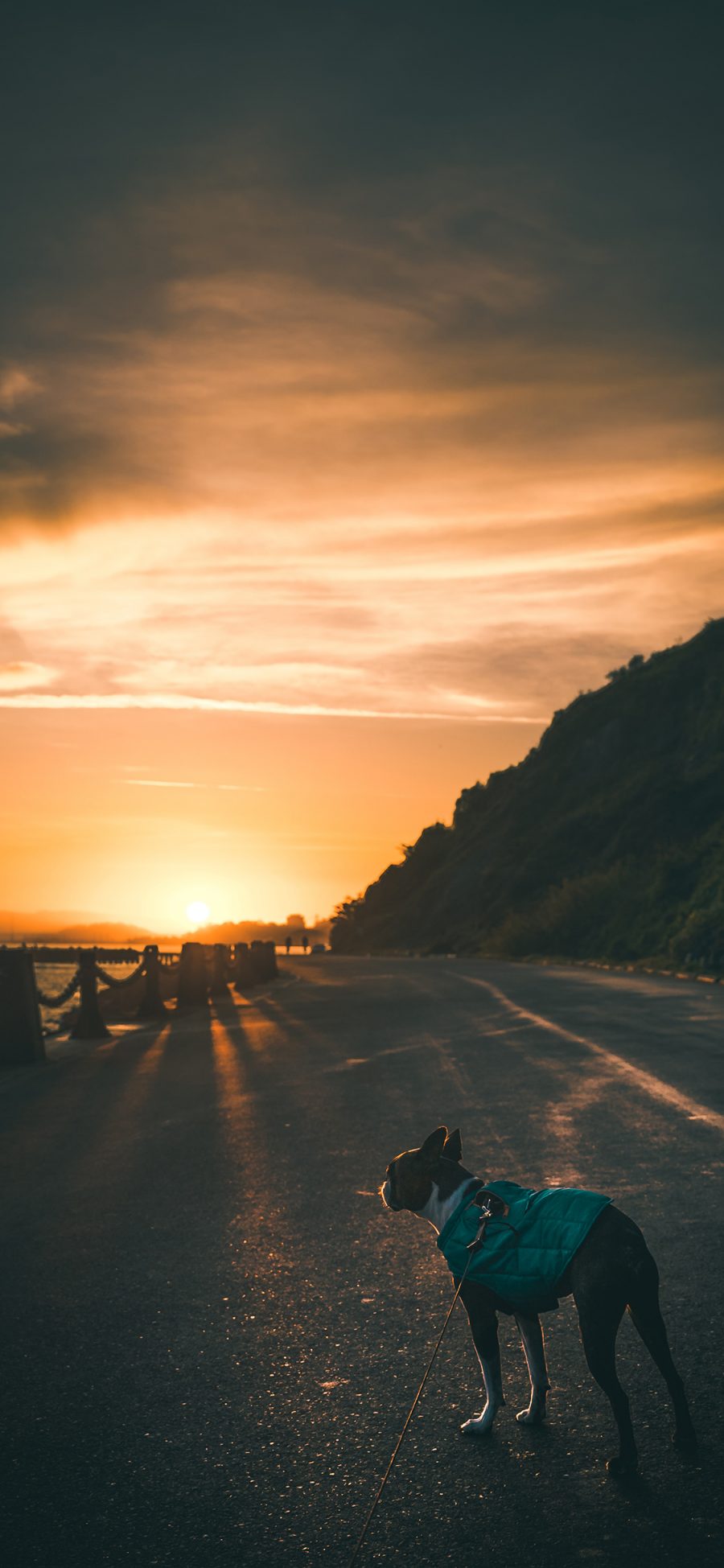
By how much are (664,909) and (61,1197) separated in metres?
44.3

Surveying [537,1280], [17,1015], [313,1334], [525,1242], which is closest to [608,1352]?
[537,1280]

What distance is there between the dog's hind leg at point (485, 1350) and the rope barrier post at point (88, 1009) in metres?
15.7

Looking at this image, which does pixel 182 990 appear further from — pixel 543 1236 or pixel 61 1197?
pixel 543 1236

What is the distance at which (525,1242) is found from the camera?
4.13m

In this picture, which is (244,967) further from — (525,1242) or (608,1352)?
(608,1352)

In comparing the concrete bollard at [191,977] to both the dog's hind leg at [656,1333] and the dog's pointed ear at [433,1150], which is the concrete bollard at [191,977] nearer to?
the dog's pointed ear at [433,1150]

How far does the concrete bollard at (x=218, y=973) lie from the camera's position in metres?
31.0

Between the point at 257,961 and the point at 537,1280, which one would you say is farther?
the point at 257,961

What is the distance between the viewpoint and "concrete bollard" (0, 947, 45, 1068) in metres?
15.5

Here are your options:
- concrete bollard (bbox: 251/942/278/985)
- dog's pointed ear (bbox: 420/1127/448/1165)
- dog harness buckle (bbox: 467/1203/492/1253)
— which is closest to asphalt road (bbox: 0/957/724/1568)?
dog harness buckle (bbox: 467/1203/492/1253)

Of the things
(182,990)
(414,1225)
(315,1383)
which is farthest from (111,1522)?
(182,990)

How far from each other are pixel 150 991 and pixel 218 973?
7.33 meters

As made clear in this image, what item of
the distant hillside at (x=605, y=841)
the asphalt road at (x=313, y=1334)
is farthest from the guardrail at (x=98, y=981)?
the distant hillside at (x=605, y=841)

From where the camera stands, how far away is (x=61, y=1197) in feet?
26.3
